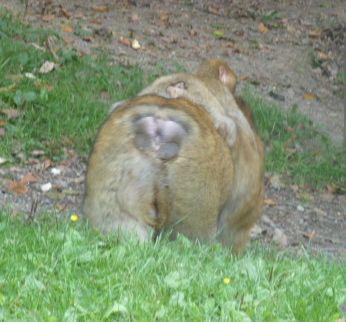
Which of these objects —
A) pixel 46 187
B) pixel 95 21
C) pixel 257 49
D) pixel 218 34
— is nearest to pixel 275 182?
pixel 46 187

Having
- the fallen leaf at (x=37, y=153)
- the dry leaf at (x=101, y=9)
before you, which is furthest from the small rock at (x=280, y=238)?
the dry leaf at (x=101, y=9)

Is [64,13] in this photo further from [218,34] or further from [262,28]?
[262,28]

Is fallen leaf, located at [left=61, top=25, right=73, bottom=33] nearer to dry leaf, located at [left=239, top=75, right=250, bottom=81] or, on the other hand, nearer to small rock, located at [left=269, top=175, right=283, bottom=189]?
A: dry leaf, located at [left=239, top=75, right=250, bottom=81]

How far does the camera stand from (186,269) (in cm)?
577

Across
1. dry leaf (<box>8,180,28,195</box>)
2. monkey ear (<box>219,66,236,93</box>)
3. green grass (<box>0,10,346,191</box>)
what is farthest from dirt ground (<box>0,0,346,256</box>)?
monkey ear (<box>219,66,236,93</box>)

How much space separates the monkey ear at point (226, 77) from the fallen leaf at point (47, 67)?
396cm

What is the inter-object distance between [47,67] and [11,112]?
1192 mm

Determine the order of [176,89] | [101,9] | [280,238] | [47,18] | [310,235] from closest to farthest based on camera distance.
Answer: [176,89], [280,238], [310,235], [47,18], [101,9]

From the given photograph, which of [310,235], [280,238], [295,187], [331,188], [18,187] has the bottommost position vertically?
[331,188]

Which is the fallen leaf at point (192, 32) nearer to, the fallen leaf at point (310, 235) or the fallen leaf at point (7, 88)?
the fallen leaf at point (7, 88)

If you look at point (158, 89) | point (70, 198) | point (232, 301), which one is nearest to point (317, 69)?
point (70, 198)

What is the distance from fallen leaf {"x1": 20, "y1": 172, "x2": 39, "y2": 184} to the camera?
982cm

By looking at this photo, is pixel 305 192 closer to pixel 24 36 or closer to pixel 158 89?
pixel 24 36

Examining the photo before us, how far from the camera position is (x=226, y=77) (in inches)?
322
